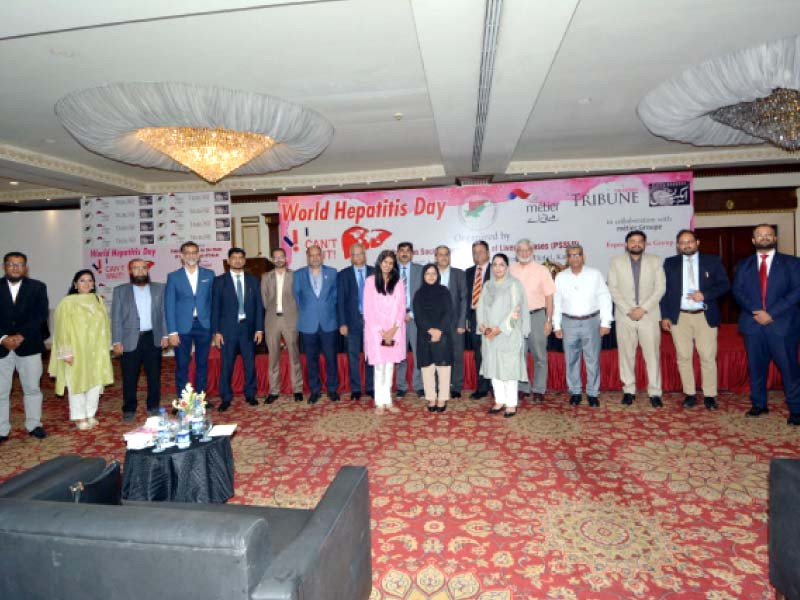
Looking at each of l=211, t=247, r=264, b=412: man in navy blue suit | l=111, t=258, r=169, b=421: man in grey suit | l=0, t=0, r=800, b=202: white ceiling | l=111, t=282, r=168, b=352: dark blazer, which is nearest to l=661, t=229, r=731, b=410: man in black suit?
l=0, t=0, r=800, b=202: white ceiling

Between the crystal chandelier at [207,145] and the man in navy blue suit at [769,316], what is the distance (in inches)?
190

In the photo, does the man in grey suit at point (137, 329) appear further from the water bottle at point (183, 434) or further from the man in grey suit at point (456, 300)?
the man in grey suit at point (456, 300)

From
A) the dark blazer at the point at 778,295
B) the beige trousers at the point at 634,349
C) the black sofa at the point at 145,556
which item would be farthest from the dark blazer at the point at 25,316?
the dark blazer at the point at 778,295

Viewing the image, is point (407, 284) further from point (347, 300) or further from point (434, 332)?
point (434, 332)

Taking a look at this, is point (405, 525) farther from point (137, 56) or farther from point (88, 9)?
point (137, 56)

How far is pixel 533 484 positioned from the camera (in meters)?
3.09

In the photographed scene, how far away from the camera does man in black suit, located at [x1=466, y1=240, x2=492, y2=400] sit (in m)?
4.98

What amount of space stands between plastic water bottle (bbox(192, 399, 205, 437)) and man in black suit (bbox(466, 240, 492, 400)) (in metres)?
2.98

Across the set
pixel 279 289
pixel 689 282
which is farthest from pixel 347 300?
pixel 689 282

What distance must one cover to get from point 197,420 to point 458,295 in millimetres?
2938

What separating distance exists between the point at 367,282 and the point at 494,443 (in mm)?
1943

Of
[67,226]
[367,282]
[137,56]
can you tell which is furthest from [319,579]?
[67,226]

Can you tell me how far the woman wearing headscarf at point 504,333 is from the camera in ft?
14.4

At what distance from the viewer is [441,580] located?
218 centimetres
